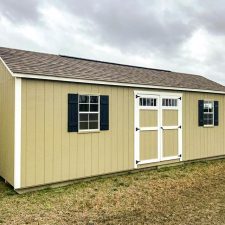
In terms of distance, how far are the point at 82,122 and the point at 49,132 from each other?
1033 mm

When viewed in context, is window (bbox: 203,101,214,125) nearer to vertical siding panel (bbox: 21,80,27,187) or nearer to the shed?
the shed

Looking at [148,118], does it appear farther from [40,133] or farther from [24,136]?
[24,136]

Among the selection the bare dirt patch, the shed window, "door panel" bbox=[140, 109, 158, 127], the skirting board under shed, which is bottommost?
the bare dirt patch

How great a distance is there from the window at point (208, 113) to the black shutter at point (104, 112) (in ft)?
16.5

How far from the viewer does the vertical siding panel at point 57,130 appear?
267 inches

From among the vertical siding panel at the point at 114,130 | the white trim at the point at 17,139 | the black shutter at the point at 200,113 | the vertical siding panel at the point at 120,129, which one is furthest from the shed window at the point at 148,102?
the white trim at the point at 17,139

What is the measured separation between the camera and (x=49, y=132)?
670 centimetres

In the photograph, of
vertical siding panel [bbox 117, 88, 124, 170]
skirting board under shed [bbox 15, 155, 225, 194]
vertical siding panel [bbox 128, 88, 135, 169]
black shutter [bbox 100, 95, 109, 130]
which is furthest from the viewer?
vertical siding panel [bbox 128, 88, 135, 169]

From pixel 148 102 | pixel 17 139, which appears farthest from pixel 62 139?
pixel 148 102

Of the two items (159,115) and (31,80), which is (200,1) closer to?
(159,115)

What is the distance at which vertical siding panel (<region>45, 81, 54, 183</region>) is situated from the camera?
6.65 m

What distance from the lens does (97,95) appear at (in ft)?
25.0

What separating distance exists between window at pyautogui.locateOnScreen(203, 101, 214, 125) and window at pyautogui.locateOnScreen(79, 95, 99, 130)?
5.38 meters

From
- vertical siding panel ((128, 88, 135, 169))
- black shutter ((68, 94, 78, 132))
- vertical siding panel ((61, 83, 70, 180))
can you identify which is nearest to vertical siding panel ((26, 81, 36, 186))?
vertical siding panel ((61, 83, 70, 180))
